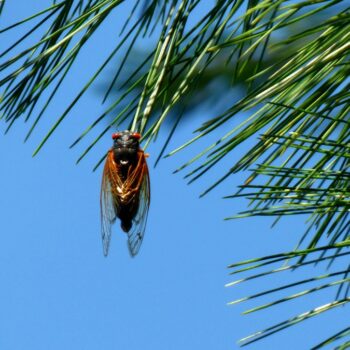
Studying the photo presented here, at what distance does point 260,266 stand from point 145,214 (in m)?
0.31

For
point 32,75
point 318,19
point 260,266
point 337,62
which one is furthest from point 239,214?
point 318,19

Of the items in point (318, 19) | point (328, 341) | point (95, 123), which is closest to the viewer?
point (328, 341)

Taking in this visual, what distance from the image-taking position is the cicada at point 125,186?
109cm

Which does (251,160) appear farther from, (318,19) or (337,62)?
(318,19)

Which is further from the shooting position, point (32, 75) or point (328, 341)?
point (32, 75)

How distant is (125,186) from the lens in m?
1.11

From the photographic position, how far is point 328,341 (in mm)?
881

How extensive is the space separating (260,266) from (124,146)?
28 cm

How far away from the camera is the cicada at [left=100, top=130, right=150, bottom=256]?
3.59 feet

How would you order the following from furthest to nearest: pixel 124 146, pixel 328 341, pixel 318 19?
pixel 318 19, pixel 124 146, pixel 328 341

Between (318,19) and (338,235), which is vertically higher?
(318,19)

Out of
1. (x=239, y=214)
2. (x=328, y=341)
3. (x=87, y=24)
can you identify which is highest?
(x=87, y=24)

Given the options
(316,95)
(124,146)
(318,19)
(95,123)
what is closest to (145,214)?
(124,146)

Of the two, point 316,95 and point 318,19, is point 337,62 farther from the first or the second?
point 318,19
